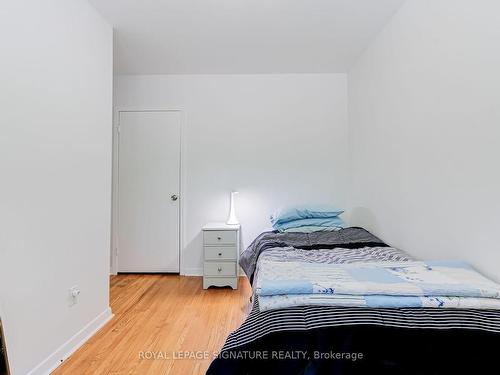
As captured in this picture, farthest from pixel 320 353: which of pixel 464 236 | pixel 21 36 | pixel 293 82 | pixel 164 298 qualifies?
pixel 293 82

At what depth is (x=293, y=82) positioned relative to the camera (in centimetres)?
359

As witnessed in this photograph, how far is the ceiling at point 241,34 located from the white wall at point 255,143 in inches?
7.0

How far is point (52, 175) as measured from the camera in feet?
5.93

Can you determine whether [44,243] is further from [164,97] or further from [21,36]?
[164,97]

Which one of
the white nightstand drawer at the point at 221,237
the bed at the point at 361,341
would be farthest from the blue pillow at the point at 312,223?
the bed at the point at 361,341

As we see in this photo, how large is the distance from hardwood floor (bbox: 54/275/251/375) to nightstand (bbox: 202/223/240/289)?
0.11 m

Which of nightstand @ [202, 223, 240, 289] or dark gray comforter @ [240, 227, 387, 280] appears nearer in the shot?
dark gray comforter @ [240, 227, 387, 280]

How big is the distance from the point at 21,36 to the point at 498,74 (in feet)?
7.62

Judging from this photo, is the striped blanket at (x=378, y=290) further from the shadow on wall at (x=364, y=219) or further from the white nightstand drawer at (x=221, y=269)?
the white nightstand drawer at (x=221, y=269)

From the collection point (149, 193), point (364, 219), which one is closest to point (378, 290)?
point (364, 219)

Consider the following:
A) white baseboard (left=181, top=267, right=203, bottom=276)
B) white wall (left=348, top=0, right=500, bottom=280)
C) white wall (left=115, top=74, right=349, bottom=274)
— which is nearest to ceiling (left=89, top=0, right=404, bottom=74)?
white wall (left=115, top=74, right=349, bottom=274)

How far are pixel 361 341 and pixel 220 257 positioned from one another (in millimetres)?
2252

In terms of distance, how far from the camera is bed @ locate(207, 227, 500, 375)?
0.99 metres

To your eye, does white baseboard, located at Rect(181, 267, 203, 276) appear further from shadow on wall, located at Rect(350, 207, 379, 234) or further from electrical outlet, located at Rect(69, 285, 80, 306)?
A: shadow on wall, located at Rect(350, 207, 379, 234)
